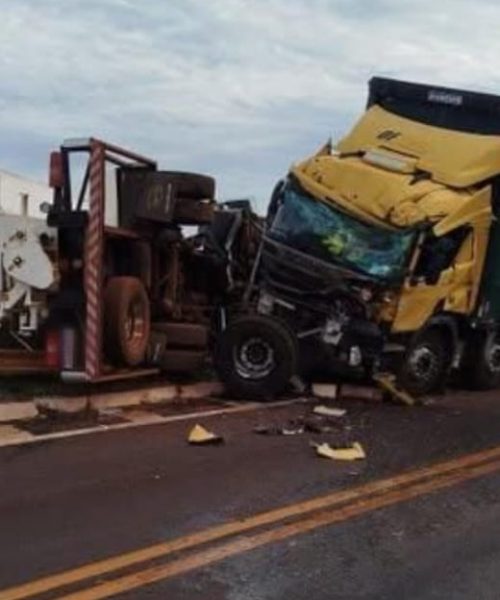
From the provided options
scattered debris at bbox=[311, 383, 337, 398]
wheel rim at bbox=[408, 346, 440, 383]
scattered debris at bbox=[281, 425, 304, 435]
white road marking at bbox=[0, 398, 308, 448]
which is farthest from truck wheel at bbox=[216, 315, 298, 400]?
scattered debris at bbox=[281, 425, 304, 435]

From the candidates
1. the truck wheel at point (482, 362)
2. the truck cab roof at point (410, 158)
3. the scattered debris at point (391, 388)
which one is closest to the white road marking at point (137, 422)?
the scattered debris at point (391, 388)

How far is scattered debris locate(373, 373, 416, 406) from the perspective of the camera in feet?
42.7

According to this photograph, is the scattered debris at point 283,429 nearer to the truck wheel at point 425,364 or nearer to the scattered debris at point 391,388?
the scattered debris at point 391,388

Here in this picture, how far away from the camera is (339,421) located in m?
11.4

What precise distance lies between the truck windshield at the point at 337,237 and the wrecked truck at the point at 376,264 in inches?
0.5

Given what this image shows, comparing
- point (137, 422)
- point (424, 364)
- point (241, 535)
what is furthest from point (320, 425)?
point (241, 535)

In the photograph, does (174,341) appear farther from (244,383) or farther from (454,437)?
(454,437)

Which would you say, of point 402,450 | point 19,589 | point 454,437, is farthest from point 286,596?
point 454,437

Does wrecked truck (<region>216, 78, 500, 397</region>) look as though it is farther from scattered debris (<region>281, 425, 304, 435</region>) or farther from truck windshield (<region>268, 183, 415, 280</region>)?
scattered debris (<region>281, 425, 304, 435</region>)

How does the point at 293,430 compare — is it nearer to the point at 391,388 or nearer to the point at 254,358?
the point at 254,358

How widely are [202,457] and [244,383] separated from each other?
142 inches

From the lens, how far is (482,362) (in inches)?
590

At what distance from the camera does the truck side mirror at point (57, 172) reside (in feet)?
36.9

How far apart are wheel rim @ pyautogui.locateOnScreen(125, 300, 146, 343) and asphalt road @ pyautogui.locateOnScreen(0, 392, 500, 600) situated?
1396 millimetres
